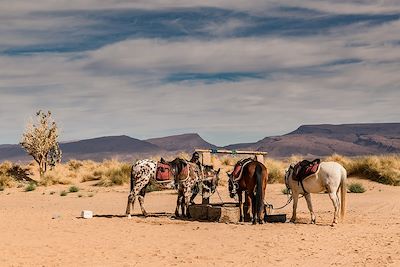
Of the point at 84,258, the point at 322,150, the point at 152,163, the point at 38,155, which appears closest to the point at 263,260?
the point at 84,258

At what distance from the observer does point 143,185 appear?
17.4 m

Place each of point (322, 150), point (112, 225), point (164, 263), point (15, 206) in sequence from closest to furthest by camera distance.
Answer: point (164, 263), point (112, 225), point (15, 206), point (322, 150)

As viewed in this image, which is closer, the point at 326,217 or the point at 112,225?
the point at 112,225

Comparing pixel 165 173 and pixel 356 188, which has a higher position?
pixel 165 173

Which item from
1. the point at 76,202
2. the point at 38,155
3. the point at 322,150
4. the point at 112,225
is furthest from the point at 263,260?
the point at 322,150

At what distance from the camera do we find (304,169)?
15.9 m

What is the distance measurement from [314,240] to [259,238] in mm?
1299

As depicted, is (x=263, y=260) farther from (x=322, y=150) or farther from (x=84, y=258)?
(x=322, y=150)

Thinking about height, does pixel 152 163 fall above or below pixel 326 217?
above

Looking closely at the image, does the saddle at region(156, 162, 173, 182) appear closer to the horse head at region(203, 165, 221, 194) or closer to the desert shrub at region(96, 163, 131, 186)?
the horse head at region(203, 165, 221, 194)

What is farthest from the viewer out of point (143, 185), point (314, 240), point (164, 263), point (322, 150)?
point (322, 150)

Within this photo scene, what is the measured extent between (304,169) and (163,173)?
171 inches

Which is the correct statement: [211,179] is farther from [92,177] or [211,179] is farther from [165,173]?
[92,177]

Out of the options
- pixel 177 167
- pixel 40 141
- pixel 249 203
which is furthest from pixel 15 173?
pixel 249 203
